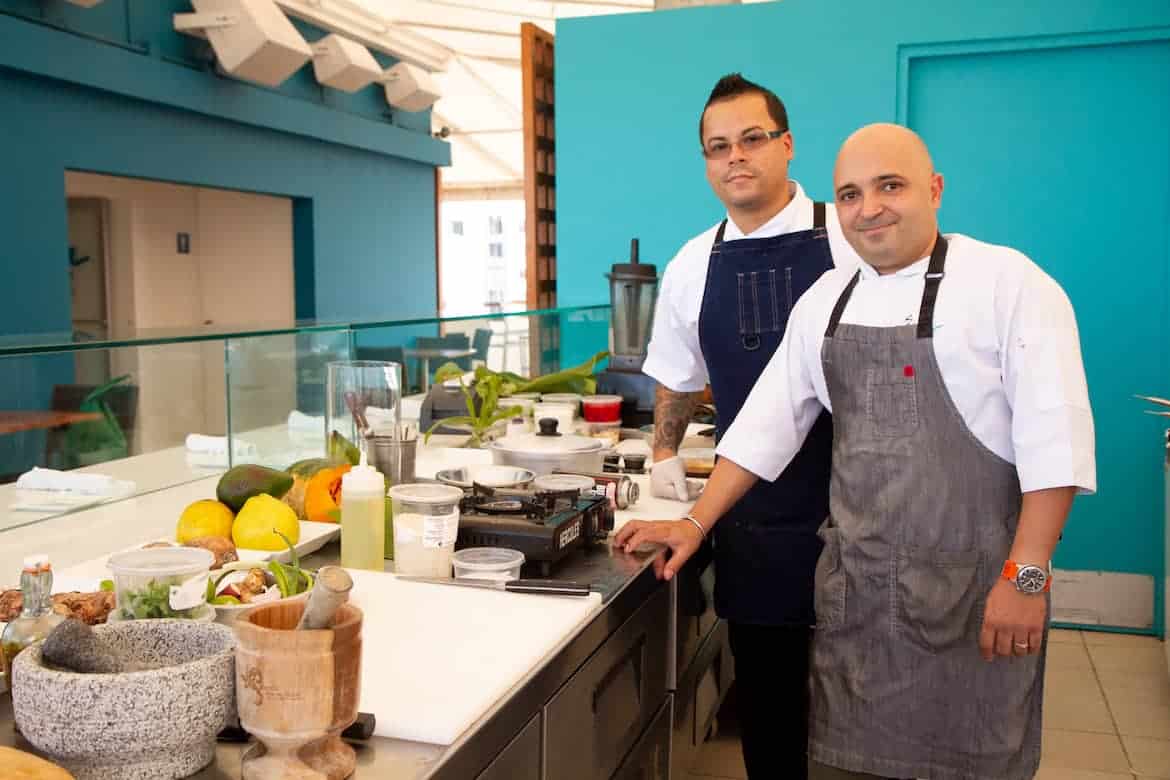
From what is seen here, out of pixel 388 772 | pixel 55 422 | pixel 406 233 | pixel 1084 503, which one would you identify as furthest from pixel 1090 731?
pixel 406 233

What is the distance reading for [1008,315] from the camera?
173 cm

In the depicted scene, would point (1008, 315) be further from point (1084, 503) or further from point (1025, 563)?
point (1084, 503)

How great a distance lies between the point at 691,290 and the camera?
8.01ft

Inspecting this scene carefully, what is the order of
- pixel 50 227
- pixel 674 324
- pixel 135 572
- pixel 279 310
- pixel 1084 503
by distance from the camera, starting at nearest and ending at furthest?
pixel 135 572, pixel 674 324, pixel 1084 503, pixel 50 227, pixel 279 310

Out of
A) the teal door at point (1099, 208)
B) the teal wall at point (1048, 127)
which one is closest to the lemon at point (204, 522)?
the teal wall at point (1048, 127)

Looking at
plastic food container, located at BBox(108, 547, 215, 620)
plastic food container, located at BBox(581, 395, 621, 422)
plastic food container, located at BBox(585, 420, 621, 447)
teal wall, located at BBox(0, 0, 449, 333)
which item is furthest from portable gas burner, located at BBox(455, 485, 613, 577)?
teal wall, located at BBox(0, 0, 449, 333)

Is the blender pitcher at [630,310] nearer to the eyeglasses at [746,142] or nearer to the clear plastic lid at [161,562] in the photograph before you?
the eyeglasses at [746,142]

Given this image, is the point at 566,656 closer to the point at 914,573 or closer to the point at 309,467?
the point at 914,573

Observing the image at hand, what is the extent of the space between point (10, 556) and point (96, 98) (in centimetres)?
607

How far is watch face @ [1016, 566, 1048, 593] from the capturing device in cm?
168

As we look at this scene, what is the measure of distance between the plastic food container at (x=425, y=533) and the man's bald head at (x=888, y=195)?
2.75 ft

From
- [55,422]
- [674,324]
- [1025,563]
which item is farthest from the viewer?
[55,422]

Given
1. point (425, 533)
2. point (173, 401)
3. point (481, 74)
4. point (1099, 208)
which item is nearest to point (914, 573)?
point (425, 533)

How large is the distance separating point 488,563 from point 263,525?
383mm
